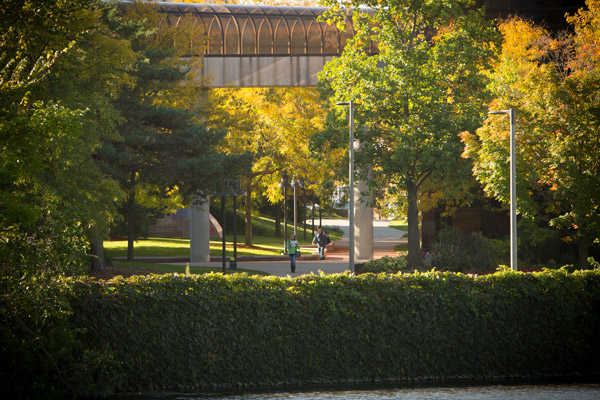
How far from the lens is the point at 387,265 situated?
30812mm

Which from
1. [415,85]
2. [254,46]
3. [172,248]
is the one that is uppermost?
[254,46]

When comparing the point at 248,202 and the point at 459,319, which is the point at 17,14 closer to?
the point at 459,319

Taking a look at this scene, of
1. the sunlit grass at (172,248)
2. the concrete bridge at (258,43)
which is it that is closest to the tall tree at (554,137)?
the concrete bridge at (258,43)

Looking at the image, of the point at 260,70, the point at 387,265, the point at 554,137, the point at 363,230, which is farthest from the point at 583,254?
the point at 260,70

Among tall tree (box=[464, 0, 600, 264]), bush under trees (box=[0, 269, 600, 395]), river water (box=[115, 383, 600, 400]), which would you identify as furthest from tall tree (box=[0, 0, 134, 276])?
tall tree (box=[464, 0, 600, 264])

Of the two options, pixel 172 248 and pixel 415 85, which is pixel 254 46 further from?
pixel 172 248

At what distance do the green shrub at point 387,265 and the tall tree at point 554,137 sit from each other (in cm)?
548

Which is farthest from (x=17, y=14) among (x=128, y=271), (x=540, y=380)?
(x=128, y=271)

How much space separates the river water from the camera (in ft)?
39.0

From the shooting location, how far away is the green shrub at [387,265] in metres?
30.3

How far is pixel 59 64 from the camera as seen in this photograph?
1673 cm

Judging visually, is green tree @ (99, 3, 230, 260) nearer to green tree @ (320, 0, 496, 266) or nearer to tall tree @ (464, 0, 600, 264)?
green tree @ (320, 0, 496, 266)

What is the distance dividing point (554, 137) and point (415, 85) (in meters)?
5.78

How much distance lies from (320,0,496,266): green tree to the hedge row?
13916 millimetres
